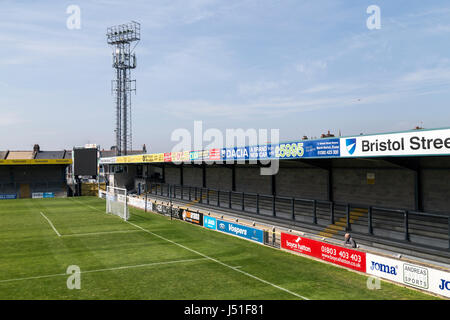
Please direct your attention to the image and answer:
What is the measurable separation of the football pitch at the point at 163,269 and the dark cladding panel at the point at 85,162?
2987 centimetres

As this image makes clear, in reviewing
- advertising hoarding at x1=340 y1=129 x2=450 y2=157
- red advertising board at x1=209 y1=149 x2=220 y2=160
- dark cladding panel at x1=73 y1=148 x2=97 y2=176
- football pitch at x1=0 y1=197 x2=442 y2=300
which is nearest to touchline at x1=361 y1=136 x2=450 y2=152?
advertising hoarding at x1=340 y1=129 x2=450 y2=157

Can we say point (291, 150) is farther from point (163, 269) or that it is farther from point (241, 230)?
point (163, 269)

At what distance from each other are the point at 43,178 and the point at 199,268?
189 feet

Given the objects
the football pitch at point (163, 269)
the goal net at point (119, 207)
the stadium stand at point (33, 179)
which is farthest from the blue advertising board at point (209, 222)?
the stadium stand at point (33, 179)

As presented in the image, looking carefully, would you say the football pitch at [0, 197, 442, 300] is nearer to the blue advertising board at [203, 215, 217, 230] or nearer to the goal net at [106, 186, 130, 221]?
the blue advertising board at [203, 215, 217, 230]

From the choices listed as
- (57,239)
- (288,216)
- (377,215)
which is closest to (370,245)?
(377,215)

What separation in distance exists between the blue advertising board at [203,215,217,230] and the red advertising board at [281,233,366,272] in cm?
782

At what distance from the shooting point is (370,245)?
20.4 metres

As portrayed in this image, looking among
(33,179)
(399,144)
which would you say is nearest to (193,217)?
(399,144)

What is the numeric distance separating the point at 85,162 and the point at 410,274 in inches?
2073

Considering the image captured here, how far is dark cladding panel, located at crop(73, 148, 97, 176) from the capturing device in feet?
190

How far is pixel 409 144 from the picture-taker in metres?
16.3

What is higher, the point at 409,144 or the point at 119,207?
the point at 409,144
